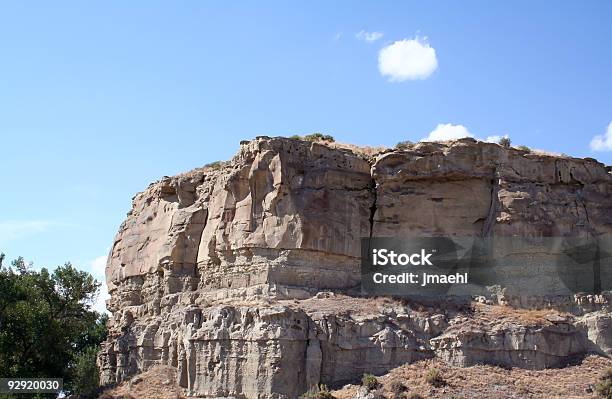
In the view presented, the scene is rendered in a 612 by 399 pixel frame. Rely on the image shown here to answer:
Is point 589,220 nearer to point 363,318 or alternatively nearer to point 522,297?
point 522,297

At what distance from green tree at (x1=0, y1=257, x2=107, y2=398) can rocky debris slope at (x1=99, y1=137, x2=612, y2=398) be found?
4580 mm

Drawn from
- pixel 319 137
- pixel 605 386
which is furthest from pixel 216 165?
pixel 605 386

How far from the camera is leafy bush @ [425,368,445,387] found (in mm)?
32844

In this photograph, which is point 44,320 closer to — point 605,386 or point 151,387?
point 151,387

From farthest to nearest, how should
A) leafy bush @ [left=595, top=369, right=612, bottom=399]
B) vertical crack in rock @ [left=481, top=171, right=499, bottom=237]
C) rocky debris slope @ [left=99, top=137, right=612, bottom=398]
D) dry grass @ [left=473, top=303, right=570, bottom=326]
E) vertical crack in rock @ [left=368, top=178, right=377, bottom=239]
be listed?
vertical crack in rock @ [left=368, top=178, right=377, bottom=239] < vertical crack in rock @ [left=481, top=171, right=499, bottom=237] < dry grass @ [left=473, top=303, right=570, bottom=326] < rocky debris slope @ [left=99, top=137, right=612, bottom=398] < leafy bush @ [left=595, top=369, right=612, bottom=399]

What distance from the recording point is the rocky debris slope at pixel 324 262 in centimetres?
3469

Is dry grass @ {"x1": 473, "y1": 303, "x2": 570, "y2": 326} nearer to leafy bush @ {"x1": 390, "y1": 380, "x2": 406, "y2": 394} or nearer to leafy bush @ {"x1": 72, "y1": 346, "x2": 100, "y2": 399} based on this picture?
leafy bush @ {"x1": 390, "y1": 380, "x2": 406, "y2": 394}

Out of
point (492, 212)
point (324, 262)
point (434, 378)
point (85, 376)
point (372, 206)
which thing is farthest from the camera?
point (85, 376)

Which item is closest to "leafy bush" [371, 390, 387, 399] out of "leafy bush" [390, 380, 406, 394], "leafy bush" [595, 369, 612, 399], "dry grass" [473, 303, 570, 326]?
"leafy bush" [390, 380, 406, 394]

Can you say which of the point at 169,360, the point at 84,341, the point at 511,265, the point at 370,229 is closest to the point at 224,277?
the point at 169,360

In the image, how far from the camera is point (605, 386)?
32062 millimetres

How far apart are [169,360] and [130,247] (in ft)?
35.2

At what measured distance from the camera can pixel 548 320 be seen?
3609cm

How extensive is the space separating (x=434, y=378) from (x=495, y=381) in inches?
101
